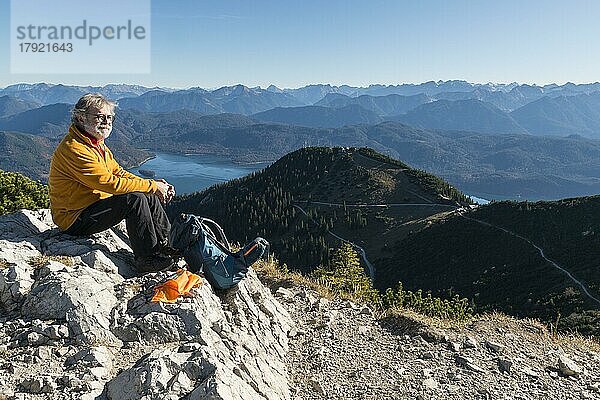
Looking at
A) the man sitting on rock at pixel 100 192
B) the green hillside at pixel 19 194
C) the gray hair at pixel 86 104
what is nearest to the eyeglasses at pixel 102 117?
the man sitting on rock at pixel 100 192

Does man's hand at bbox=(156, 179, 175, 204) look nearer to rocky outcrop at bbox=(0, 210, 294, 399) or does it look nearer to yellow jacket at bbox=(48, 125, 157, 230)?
yellow jacket at bbox=(48, 125, 157, 230)

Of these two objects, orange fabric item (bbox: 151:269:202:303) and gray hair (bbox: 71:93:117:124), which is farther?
gray hair (bbox: 71:93:117:124)

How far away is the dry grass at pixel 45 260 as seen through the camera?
7.13m

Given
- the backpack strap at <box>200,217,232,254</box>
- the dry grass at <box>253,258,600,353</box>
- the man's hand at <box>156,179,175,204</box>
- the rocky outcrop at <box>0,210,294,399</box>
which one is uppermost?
the man's hand at <box>156,179,175,204</box>

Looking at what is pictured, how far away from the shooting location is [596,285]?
5003 cm

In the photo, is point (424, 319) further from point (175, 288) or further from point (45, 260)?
point (45, 260)

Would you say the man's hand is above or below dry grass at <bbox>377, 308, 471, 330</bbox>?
above

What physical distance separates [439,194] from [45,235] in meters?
116

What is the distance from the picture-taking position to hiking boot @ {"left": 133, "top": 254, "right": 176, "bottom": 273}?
791 centimetres

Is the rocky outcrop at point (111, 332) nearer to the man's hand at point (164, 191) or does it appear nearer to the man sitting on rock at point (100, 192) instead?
the man sitting on rock at point (100, 192)

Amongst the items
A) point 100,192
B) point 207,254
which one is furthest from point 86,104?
point 207,254

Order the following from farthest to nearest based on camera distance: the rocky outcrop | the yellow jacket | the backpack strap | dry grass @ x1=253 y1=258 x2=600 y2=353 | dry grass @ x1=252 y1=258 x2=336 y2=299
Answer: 1. dry grass @ x1=252 y1=258 x2=336 y2=299
2. dry grass @ x1=253 y1=258 x2=600 y2=353
3. the backpack strap
4. the yellow jacket
5. the rocky outcrop

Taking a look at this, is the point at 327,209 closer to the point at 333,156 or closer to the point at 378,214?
the point at 378,214

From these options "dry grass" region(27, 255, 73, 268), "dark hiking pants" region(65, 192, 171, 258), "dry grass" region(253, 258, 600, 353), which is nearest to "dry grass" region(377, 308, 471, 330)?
"dry grass" region(253, 258, 600, 353)
